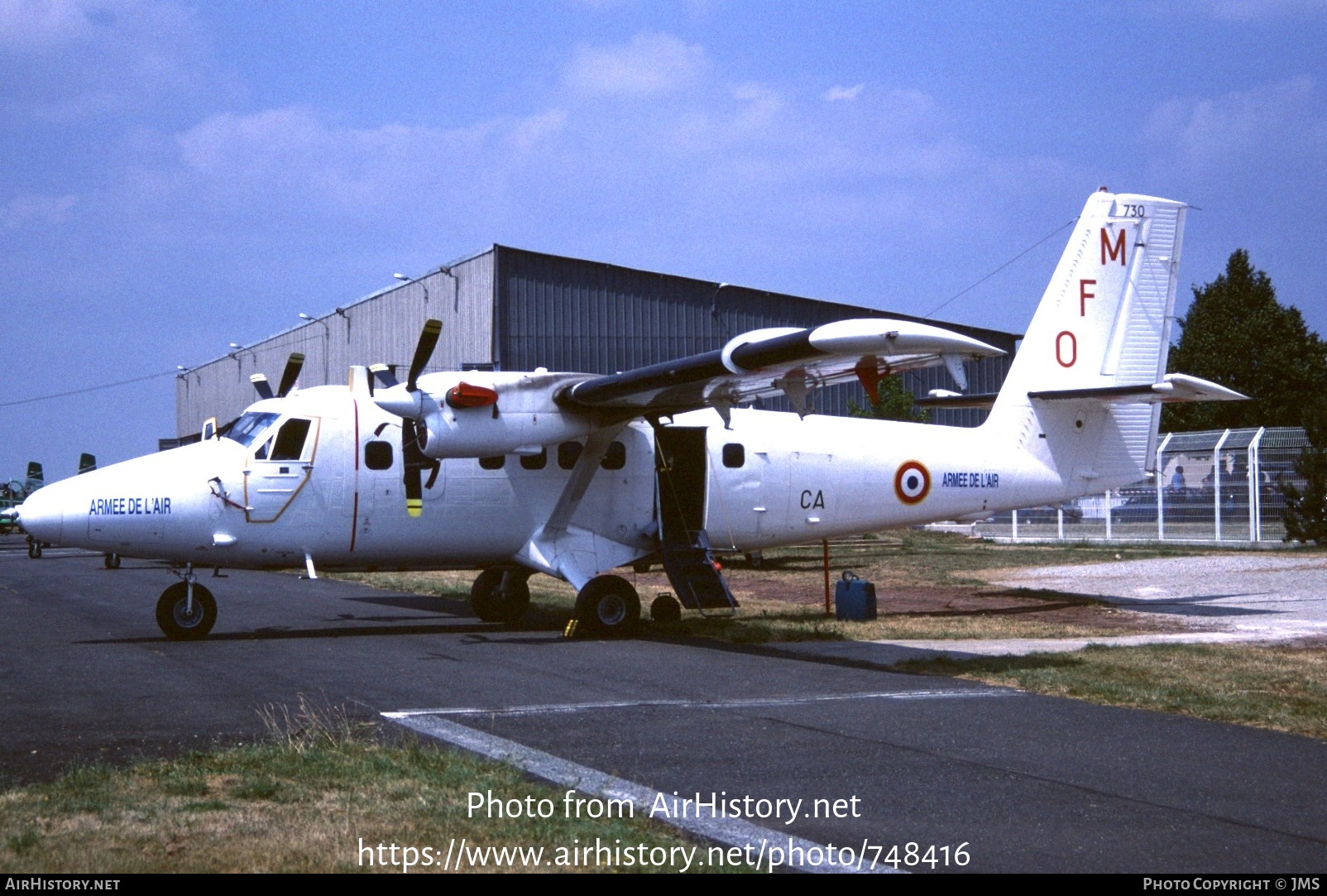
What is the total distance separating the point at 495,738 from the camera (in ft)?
29.4

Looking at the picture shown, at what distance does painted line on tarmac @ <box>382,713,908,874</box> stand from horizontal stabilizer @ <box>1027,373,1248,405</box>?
1115 centimetres

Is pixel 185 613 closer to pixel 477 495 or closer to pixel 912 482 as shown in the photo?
pixel 477 495

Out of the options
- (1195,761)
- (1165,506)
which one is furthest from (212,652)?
(1165,506)

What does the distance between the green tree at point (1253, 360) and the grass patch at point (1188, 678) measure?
49.7 metres

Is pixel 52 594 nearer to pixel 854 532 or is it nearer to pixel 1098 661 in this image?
pixel 854 532

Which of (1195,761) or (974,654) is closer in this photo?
(1195,761)

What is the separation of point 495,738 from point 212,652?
6.66 meters

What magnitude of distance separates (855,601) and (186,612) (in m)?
8.62

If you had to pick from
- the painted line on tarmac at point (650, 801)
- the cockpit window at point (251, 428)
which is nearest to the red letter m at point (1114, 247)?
the cockpit window at point (251, 428)

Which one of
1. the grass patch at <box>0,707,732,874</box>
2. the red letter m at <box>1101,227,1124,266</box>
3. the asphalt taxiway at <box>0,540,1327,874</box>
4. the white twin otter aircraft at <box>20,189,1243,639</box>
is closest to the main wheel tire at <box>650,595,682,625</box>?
the white twin otter aircraft at <box>20,189,1243,639</box>

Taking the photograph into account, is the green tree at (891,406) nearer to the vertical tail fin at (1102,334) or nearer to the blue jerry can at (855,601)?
the vertical tail fin at (1102,334)

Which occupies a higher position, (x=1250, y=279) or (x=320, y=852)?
(x=1250, y=279)

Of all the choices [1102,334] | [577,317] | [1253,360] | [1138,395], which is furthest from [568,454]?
[1253,360]

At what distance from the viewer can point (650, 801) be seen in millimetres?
6984
